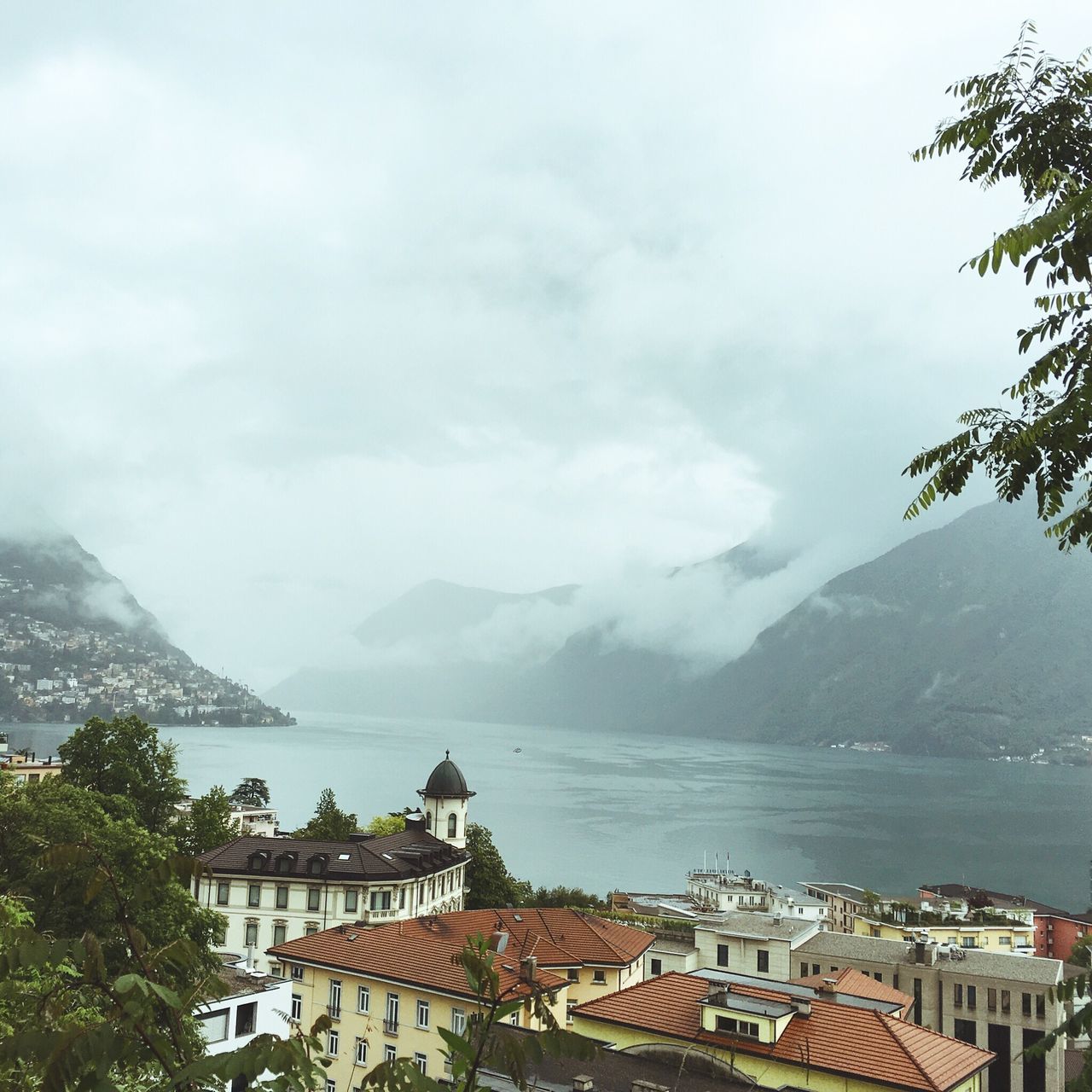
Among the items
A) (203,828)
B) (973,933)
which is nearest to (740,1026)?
(203,828)

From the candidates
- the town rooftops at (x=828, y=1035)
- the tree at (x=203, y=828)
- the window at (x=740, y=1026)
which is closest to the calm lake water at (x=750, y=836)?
the tree at (x=203, y=828)

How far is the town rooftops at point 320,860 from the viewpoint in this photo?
173 feet

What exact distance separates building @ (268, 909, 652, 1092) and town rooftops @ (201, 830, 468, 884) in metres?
14.9

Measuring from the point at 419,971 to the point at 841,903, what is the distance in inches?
2482

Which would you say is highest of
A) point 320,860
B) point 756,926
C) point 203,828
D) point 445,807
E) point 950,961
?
point 445,807

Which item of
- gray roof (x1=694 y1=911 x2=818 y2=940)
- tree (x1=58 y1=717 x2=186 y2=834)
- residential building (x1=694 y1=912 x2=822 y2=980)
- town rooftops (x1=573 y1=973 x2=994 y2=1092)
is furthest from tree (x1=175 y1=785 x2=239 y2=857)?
town rooftops (x1=573 y1=973 x2=994 y2=1092)

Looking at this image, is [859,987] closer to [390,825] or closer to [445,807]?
[445,807]

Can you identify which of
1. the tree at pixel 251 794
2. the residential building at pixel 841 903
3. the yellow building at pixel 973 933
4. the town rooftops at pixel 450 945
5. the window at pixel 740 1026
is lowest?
the residential building at pixel 841 903

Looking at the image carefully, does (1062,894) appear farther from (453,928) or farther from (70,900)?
(70,900)

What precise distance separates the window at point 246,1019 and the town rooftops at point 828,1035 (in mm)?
8394

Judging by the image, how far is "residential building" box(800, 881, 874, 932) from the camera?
255 ft

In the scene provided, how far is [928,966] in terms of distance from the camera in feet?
162

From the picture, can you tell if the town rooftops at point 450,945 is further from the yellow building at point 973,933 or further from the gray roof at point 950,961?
the yellow building at point 973,933

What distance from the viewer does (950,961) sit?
50031 millimetres
